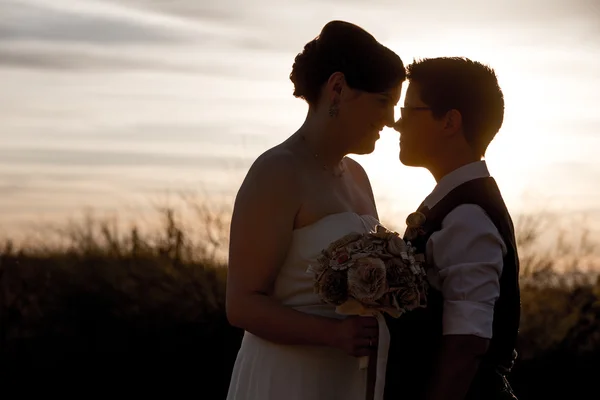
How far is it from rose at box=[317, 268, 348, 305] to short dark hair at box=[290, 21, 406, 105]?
1070 millimetres

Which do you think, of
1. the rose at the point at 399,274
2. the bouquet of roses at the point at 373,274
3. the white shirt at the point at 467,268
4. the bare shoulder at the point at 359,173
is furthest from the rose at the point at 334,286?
the bare shoulder at the point at 359,173

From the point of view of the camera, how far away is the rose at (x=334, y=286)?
389 cm

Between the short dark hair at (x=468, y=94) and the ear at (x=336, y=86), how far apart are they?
0.56 meters

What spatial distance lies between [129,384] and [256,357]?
→ 4750mm

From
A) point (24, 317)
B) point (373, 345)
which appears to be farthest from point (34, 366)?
point (373, 345)

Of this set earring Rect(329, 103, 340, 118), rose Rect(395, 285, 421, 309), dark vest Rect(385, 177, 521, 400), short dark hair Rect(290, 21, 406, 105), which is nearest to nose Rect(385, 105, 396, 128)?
short dark hair Rect(290, 21, 406, 105)

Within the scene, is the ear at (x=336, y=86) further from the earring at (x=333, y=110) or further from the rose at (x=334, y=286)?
the rose at (x=334, y=286)

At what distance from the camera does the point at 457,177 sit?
160 inches

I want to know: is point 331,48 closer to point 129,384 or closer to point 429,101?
Answer: point 429,101

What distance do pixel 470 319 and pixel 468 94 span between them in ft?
2.89

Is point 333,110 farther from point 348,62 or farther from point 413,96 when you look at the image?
point 413,96

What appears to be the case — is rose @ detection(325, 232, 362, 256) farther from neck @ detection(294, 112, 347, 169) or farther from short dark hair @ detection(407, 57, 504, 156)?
neck @ detection(294, 112, 347, 169)

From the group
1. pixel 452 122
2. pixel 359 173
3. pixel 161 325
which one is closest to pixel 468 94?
pixel 452 122

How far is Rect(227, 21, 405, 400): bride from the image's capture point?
4.47 meters
